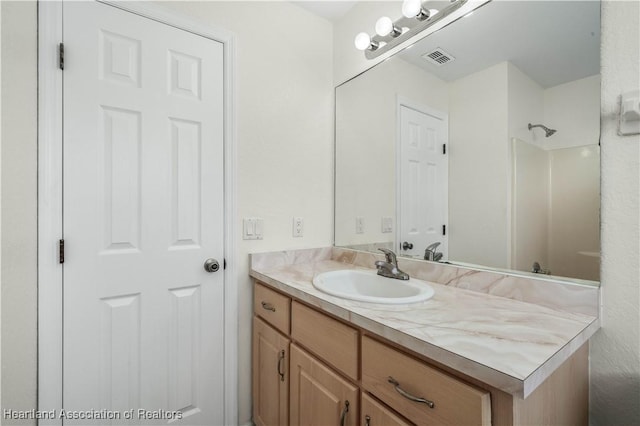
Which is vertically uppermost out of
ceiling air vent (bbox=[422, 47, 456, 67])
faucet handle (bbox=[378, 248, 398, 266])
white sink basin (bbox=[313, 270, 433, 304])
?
ceiling air vent (bbox=[422, 47, 456, 67])

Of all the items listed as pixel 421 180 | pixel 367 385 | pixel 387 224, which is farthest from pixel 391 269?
pixel 367 385

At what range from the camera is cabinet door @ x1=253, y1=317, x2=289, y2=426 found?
4.25 ft

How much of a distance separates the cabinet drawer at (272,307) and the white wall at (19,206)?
87cm

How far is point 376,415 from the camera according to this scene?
2.84ft

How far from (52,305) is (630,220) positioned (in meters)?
1.98

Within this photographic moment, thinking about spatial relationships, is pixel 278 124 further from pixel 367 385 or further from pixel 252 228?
pixel 367 385

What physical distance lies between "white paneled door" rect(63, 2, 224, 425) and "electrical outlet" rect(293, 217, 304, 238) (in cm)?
45

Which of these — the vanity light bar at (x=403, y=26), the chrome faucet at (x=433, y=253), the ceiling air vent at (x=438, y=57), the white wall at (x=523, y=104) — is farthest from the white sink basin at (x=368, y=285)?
the vanity light bar at (x=403, y=26)

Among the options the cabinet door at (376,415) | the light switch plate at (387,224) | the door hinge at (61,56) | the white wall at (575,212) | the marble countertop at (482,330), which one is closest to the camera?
the marble countertop at (482,330)

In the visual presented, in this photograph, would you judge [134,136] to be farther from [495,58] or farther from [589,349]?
[589,349]

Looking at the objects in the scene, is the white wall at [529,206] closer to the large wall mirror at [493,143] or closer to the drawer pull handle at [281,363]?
the large wall mirror at [493,143]

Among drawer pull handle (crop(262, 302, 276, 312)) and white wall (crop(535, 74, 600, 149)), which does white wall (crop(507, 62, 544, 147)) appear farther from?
drawer pull handle (crop(262, 302, 276, 312))

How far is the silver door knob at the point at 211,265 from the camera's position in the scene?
145cm

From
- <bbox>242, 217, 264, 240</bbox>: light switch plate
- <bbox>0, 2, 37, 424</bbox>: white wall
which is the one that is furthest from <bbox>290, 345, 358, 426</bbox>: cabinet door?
<bbox>0, 2, 37, 424</bbox>: white wall
